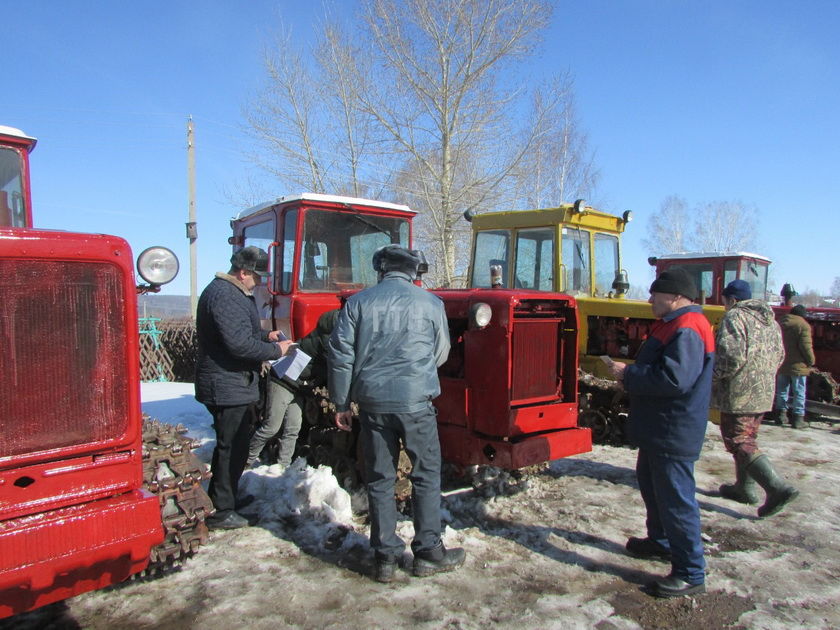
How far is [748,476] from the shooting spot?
15.4 feet

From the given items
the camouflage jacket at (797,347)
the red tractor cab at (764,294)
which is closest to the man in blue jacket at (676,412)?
the camouflage jacket at (797,347)

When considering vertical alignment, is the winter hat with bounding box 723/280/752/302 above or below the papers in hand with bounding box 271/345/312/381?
above

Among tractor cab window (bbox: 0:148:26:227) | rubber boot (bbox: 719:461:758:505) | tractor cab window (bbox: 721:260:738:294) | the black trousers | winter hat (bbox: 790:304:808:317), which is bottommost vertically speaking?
rubber boot (bbox: 719:461:758:505)

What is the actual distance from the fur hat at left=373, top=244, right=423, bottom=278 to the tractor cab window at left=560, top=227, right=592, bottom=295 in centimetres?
357

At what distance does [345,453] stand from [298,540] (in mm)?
1007

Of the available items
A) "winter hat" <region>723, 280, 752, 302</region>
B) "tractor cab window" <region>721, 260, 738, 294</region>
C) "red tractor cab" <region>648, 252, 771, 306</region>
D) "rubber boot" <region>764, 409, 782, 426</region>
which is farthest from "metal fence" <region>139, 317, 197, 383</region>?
"winter hat" <region>723, 280, 752, 302</region>

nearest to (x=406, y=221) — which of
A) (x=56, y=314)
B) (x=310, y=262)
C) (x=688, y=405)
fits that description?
(x=310, y=262)

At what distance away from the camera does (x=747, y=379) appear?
4.56 m

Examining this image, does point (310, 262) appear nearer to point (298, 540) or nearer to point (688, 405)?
point (298, 540)

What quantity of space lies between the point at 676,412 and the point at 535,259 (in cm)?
400

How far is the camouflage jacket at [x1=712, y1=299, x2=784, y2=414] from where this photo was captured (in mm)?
4555

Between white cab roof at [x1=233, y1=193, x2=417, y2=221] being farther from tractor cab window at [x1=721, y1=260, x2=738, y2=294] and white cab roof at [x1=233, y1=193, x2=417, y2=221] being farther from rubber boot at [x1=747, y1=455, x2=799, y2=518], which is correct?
tractor cab window at [x1=721, y1=260, x2=738, y2=294]

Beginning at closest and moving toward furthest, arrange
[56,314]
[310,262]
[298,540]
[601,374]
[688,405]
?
[56,314] → [688,405] → [298,540] → [310,262] → [601,374]

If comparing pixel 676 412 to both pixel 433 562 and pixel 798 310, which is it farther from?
pixel 798 310
